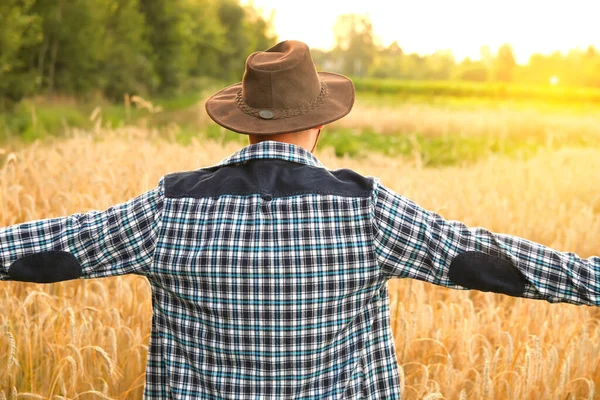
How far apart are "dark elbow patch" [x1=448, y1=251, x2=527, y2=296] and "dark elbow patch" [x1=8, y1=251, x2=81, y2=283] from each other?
782mm

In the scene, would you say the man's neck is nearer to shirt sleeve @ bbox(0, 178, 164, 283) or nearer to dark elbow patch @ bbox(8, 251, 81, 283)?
shirt sleeve @ bbox(0, 178, 164, 283)

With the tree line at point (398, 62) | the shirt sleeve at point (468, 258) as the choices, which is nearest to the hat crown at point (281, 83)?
the shirt sleeve at point (468, 258)

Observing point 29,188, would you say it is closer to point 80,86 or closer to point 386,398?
point 386,398

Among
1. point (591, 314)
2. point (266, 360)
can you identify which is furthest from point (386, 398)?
point (591, 314)

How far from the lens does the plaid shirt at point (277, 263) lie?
1.33 metres

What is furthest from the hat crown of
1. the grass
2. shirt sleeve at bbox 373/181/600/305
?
the grass

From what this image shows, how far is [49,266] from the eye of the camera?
140 cm

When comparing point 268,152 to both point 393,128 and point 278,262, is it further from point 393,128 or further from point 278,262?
point 393,128

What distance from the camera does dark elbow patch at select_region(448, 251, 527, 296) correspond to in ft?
4.33

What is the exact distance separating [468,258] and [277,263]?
1.24 feet

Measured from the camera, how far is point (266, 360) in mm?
1374

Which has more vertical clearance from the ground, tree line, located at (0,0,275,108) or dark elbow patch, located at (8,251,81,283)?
tree line, located at (0,0,275,108)

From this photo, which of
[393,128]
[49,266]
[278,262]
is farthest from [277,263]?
[393,128]

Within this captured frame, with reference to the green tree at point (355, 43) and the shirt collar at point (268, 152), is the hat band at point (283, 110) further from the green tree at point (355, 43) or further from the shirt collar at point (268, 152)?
the green tree at point (355, 43)
